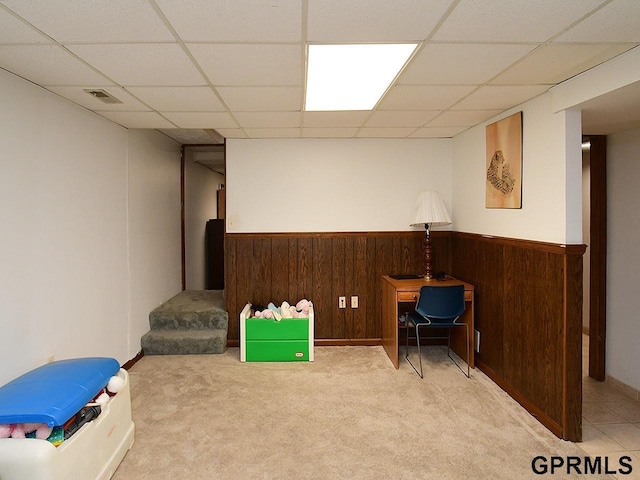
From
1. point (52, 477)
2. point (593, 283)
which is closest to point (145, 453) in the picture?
point (52, 477)

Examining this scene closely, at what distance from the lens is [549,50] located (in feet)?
6.54

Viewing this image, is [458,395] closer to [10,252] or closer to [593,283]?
[593,283]

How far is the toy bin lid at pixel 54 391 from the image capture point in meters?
1.71

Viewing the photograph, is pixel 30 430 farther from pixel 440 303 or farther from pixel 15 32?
pixel 440 303

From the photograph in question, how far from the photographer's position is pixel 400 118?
11.1 ft

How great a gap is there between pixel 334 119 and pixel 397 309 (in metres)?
1.81

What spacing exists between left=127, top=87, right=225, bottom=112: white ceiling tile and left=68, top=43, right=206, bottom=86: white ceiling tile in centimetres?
12

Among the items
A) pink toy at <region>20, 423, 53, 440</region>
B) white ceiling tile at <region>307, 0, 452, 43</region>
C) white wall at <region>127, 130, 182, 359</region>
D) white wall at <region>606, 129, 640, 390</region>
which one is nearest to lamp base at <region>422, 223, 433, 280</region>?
white wall at <region>606, 129, 640, 390</region>

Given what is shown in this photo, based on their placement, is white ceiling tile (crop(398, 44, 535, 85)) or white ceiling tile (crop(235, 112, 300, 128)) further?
white ceiling tile (crop(235, 112, 300, 128))

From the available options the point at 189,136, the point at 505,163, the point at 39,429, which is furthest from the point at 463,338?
the point at 189,136

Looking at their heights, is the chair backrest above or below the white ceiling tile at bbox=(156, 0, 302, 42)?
below

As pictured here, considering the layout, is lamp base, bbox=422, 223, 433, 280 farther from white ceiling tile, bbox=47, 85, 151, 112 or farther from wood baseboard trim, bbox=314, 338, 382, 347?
white ceiling tile, bbox=47, 85, 151, 112

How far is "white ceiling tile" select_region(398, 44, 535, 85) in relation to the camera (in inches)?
77.6

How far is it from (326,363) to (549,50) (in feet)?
9.84
